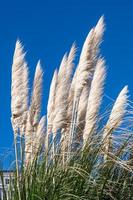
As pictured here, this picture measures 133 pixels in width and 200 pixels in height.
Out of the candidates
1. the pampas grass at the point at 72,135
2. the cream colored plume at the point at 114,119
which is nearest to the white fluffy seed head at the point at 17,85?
the pampas grass at the point at 72,135

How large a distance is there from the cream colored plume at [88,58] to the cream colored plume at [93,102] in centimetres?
8

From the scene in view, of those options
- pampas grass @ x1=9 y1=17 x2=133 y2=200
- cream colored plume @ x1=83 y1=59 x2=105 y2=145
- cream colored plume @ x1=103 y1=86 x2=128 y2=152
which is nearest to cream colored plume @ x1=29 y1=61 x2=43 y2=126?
pampas grass @ x1=9 y1=17 x2=133 y2=200

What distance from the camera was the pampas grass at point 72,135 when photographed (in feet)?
17.9

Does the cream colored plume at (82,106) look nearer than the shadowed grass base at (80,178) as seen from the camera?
No

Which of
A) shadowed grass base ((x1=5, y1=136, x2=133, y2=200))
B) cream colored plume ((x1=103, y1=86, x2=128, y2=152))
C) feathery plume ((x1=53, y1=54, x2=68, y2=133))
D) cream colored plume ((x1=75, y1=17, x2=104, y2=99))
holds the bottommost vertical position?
shadowed grass base ((x1=5, y1=136, x2=133, y2=200))

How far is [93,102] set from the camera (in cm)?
589

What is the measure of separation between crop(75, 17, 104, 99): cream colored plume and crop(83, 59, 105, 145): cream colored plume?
0.08 meters

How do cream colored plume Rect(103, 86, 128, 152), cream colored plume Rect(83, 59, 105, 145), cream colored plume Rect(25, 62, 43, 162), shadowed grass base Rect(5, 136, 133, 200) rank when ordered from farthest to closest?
cream colored plume Rect(25, 62, 43, 162)
cream colored plume Rect(83, 59, 105, 145)
cream colored plume Rect(103, 86, 128, 152)
shadowed grass base Rect(5, 136, 133, 200)

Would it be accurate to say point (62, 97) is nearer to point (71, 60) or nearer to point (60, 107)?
point (60, 107)

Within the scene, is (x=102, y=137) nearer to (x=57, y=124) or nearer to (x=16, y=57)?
(x=57, y=124)

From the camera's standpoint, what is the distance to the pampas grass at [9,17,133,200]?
5.45 meters

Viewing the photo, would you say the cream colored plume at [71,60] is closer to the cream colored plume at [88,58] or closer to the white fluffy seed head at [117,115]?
the cream colored plume at [88,58]

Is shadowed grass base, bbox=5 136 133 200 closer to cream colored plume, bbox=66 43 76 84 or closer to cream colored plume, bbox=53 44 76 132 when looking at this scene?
cream colored plume, bbox=53 44 76 132

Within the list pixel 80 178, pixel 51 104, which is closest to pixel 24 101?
pixel 51 104
